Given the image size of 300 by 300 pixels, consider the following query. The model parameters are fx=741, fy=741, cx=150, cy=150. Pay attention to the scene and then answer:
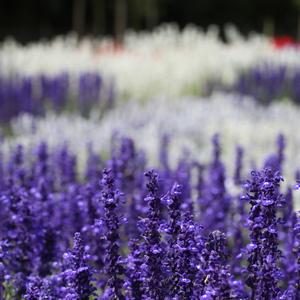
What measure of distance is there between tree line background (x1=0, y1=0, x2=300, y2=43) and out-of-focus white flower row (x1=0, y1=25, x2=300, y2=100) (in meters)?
14.6

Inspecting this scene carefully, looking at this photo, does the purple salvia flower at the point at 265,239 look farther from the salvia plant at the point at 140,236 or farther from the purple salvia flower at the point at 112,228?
the purple salvia flower at the point at 112,228

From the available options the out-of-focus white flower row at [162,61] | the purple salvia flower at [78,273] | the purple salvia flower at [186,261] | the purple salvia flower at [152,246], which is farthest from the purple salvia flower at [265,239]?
the out-of-focus white flower row at [162,61]

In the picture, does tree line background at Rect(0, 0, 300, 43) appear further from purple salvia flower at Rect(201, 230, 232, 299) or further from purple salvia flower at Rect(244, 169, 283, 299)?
purple salvia flower at Rect(201, 230, 232, 299)

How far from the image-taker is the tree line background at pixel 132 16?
34625 millimetres

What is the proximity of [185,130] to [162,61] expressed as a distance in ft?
20.9

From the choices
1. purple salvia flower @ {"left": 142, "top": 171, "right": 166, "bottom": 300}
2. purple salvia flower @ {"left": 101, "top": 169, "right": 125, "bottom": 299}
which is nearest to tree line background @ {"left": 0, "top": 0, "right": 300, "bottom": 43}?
purple salvia flower @ {"left": 101, "top": 169, "right": 125, "bottom": 299}

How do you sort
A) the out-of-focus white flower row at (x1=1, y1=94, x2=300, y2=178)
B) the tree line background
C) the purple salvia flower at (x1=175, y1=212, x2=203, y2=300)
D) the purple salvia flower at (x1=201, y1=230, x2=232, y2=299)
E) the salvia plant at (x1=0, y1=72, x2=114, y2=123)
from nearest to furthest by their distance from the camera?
1. the purple salvia flower at (x1=201, y1=230, x2=232, y2=299)
2. the purple salvia flower at (x1=175, y1=212, x2=203, y2=300)
3. the out-of-focus white flower row at (x1=1, y1=94, x2=300, y2=178)
4. the salvia plant at (x1=0, y1=72, x2=114, y2=123)
5. the tree line background

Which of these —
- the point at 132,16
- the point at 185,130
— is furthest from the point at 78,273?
the point at 132,16

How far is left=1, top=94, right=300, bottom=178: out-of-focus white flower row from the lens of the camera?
8.95m

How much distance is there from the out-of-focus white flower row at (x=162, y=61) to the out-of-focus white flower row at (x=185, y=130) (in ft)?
9.13

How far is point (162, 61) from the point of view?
16172 millimetres

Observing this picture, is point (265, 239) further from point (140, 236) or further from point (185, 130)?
point (185, 130)

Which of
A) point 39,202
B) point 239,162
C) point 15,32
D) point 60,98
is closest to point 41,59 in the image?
point 60,98

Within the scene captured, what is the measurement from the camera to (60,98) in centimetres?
1305
